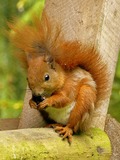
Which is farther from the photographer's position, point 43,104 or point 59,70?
point 59,70

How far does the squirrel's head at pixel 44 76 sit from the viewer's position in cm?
234

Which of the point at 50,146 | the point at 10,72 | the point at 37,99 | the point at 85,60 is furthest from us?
the point at 10,72

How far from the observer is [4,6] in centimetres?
495

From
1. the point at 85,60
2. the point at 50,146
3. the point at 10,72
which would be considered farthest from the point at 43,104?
the point at 10,72

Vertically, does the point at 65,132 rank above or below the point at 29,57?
below

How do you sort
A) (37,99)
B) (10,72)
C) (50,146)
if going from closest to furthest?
(50,146)
(37,99)
(10,72)

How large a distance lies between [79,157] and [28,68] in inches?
15.3

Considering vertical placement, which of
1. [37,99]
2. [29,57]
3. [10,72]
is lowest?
[10,72]

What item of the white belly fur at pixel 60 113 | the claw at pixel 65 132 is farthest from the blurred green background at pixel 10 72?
the claw at pixel 65 132

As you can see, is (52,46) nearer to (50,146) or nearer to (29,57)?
(29,57)

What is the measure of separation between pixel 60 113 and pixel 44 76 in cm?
19

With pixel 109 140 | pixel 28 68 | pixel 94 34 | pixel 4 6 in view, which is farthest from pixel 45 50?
pixel 4 6

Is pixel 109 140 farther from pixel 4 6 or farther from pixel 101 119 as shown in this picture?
pixel 4 6

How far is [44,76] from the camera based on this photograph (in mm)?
2381
